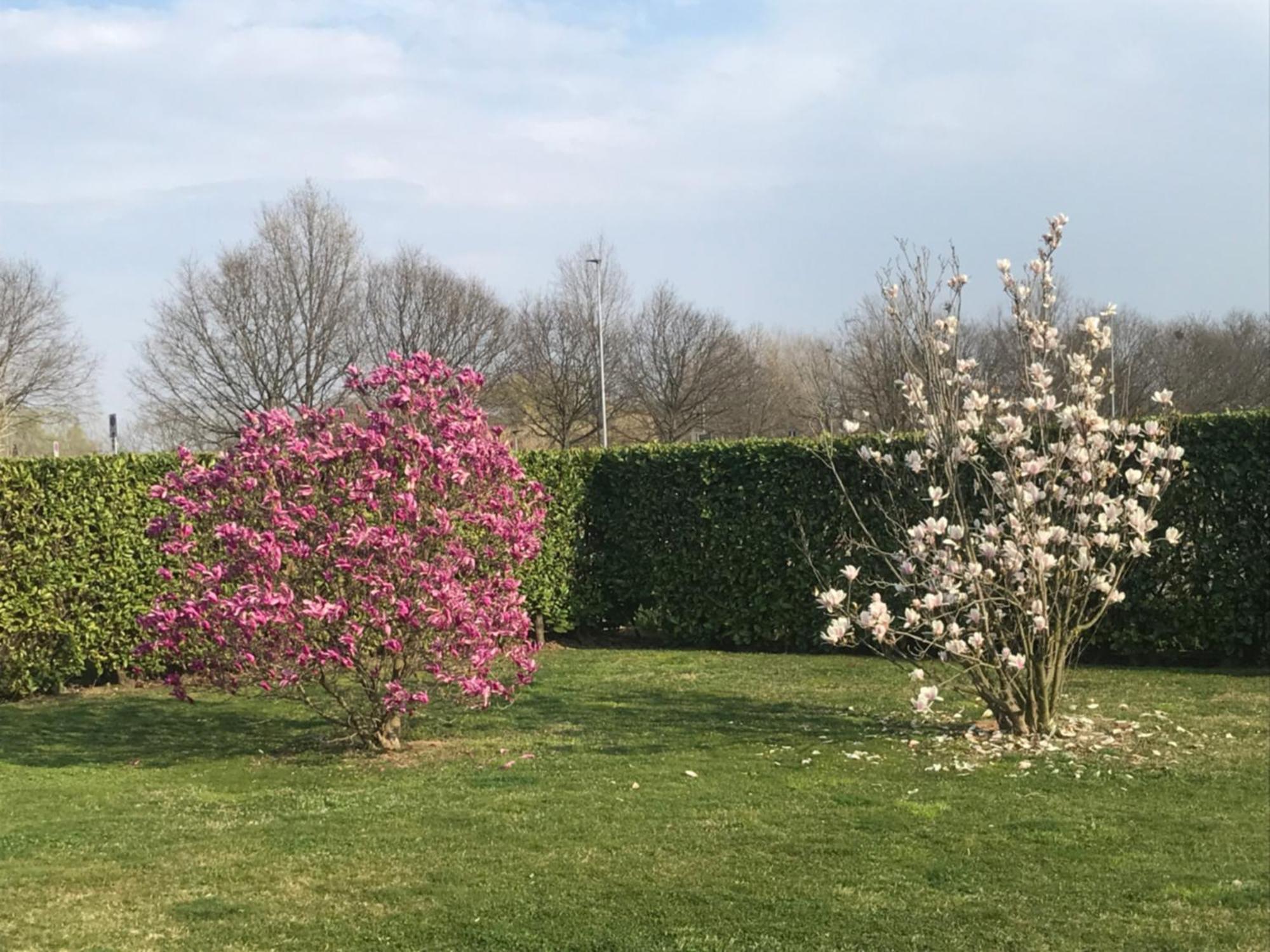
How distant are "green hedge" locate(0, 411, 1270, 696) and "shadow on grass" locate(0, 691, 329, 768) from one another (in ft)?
2.35

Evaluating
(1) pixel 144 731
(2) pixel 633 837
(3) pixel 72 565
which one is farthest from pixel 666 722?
(3) pixel 72 565

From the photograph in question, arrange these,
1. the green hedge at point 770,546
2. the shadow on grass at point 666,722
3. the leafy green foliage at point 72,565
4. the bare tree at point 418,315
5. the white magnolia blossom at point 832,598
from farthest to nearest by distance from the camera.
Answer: the bare tree at point 418,315, the green hedge at point 770,546, the leafy green foliage at point 72,565, the shadow on grass at point 666,722, the white magnolia blossom at point 832,598

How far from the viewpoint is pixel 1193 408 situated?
1277 inches

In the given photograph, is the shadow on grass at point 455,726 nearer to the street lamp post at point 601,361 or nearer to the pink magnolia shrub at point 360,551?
the pink magnolia shrub at point 360,551

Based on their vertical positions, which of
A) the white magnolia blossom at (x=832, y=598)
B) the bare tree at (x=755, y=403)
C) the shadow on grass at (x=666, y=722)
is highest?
the bare tree at (x=755, y=403)

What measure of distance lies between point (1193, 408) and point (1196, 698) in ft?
88.1

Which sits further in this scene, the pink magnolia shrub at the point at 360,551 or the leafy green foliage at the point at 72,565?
the leafy green foliage at the point at 72,565

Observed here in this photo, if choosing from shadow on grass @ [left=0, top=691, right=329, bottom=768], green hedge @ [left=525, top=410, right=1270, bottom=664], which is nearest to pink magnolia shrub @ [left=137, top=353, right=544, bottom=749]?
shadow on grass @ [left=0, top=691, right=329, bottom=768]

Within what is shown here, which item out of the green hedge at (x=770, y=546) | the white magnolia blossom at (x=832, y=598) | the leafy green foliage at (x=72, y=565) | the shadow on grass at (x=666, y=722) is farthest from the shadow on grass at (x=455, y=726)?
the green hedge at (x=770, y=546)

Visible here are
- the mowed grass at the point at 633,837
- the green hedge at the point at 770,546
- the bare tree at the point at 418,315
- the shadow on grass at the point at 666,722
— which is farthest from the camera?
the bare tree at the point at 418,315

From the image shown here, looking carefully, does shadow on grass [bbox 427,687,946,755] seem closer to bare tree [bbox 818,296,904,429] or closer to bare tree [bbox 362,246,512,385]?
bare tree [bbox 818,296,904,429]

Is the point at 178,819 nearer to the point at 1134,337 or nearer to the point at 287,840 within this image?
the point at 287,840

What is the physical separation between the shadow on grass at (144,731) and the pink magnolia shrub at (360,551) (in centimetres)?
54

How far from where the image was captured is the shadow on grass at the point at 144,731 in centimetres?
753
